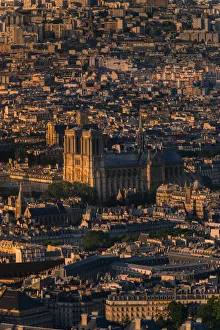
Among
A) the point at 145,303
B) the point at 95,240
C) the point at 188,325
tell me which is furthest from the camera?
the point at 95,240

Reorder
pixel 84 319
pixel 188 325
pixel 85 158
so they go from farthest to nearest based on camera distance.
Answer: pixel 85 158, pixel 84 319, pixel 188 325

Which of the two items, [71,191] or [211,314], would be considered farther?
[71,191]

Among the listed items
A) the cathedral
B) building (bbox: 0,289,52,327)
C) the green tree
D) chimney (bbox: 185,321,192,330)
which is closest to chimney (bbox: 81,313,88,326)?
building (bbox: 0,289,52,327)

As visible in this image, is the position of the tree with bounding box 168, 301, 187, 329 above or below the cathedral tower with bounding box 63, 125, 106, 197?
above

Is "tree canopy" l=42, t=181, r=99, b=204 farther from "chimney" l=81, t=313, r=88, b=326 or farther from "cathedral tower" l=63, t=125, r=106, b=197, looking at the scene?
"chimney" l=81, t=313, r=88, b=326

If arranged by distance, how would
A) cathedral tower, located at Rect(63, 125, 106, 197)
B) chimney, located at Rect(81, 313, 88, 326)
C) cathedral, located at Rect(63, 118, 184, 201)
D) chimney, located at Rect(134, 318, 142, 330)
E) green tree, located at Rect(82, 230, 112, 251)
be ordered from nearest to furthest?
chimney, located at Rect(134, 318, 142, 330), chimney, located at Rect(81, 313, 88, 326), green tree, located at Rect(82, 230, 112, 251), cathedral, located at Rect(63, 118, 184, 201), cathedral tower, located at Rect(63, 125, 106, 197)

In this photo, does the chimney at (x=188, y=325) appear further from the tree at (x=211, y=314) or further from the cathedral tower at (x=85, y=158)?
the cathedral tower at (x=85, y=158)

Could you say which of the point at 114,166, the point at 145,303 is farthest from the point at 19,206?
the point at 145,303

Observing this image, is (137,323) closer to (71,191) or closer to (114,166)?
(71,191)
